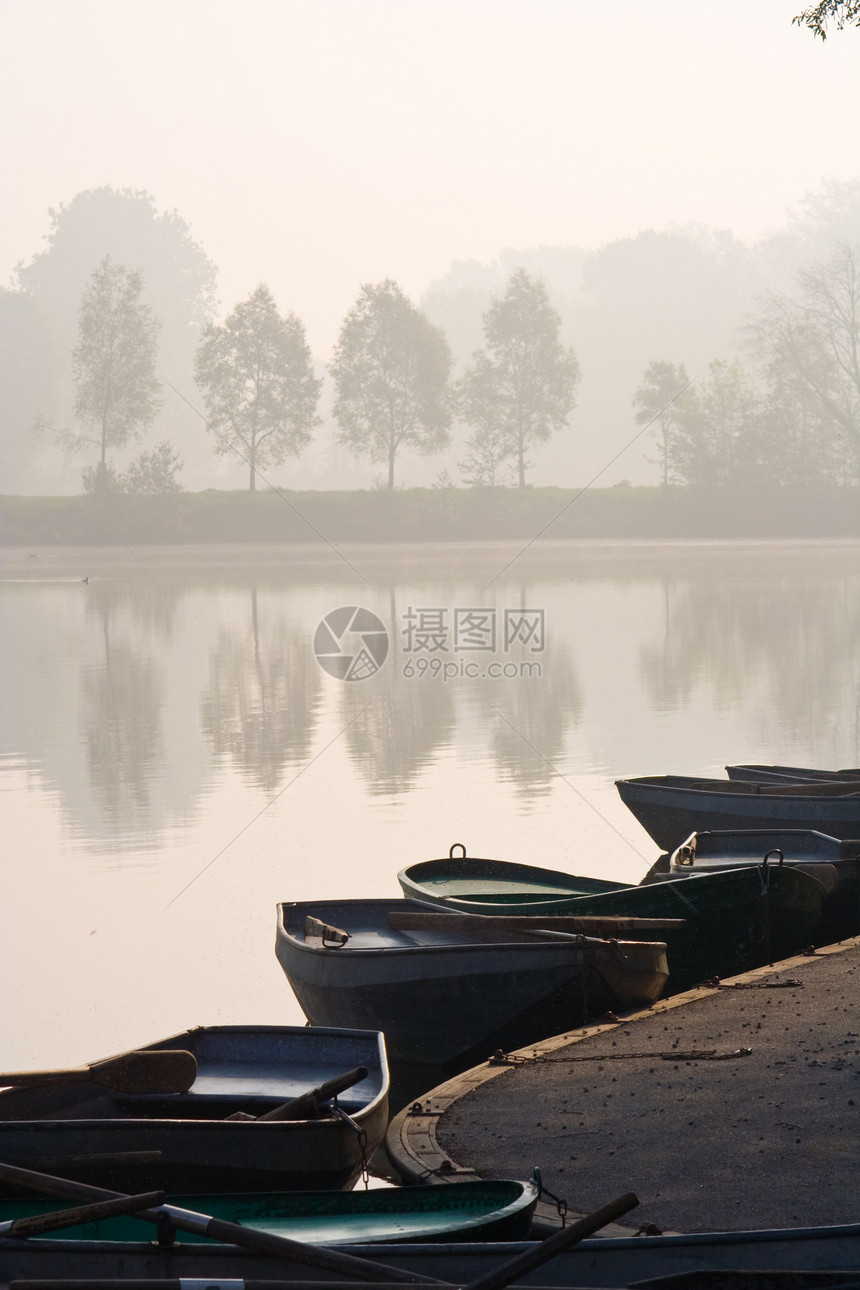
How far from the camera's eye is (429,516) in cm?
6378

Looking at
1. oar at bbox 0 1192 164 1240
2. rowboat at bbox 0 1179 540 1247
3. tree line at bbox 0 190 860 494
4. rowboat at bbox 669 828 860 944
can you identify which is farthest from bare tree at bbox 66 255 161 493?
oar at bbox 0 1192 164 1240

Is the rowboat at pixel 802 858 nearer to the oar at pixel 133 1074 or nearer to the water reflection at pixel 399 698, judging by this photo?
the oar at pixel 133 1074

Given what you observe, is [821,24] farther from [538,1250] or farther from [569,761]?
[538,1250]

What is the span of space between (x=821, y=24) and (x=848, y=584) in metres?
31.3

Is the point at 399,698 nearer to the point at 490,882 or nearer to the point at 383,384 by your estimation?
the point at 490,882

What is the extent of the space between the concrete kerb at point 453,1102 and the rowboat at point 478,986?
0.23 meters

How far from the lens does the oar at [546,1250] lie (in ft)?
13.4

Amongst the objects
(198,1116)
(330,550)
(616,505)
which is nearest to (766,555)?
(616,505)

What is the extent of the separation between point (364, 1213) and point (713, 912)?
4.35m

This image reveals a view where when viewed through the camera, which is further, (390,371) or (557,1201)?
(390,371)

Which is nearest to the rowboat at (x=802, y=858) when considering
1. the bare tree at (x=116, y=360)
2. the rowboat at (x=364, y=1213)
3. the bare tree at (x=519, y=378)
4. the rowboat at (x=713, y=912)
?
the rowboat at (x=713, y=912)

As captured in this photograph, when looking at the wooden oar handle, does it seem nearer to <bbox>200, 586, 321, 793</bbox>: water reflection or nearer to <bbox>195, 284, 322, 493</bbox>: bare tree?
<bbox>200, 586, 321, 793</bbox>: water reflection

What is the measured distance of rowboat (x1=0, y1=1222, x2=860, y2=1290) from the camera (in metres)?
4.25

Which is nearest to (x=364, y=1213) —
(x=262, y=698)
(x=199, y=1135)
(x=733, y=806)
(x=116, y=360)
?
(x=199, y=1135)
